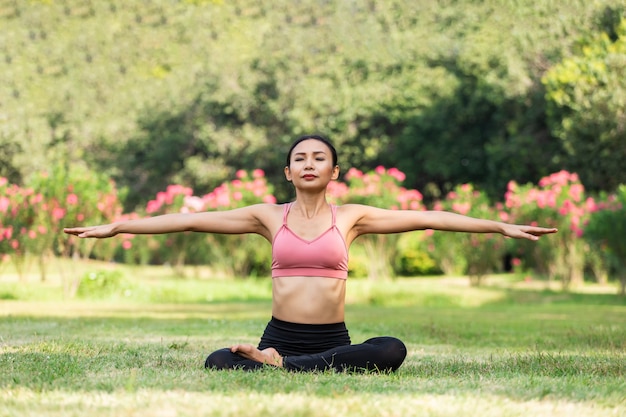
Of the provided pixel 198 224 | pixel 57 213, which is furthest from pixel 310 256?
pixel 57 213

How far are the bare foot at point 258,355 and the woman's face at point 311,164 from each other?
0.97 metres

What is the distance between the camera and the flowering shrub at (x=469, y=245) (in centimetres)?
1884

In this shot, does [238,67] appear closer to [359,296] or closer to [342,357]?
[359,296]

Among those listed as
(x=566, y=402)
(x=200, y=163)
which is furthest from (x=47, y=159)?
(x=566, y=402)

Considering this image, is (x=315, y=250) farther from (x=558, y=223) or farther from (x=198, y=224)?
(x=558, y=223)

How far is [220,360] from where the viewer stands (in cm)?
466

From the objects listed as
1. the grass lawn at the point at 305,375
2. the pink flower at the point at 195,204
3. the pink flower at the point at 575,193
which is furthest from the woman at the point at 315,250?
the pink flower at the point at 195,204

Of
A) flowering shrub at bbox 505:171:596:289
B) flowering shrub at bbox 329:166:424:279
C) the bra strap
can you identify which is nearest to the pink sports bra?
the bra strap

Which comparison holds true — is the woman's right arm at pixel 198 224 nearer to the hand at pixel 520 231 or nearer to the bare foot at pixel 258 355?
the bare foot at pixel 258 355

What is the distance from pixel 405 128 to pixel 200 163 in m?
8.03

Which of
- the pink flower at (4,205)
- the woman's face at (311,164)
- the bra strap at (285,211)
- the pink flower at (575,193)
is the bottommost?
the bra strap at (285,211)

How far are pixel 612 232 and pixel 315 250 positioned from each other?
38.5 feet

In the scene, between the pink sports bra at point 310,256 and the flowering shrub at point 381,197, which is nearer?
the pink sports bra at point 310,256

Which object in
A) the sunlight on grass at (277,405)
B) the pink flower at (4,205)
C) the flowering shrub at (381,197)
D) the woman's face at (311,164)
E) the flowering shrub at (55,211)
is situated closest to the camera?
the sunlight on grass at (277,405)
